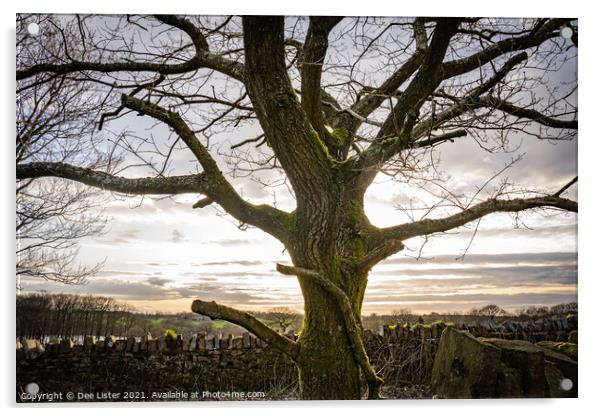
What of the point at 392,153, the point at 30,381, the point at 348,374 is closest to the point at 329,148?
the point at 392,153

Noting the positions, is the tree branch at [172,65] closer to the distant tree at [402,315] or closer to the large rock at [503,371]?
the distant tree at [402,315]

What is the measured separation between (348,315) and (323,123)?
4.94 ft

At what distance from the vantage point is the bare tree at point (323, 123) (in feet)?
10.5

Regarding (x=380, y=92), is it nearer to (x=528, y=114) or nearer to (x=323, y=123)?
(x=323, y=123)

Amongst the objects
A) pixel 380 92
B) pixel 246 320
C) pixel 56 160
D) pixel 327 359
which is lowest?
pixel 327 359

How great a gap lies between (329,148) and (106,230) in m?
1.87

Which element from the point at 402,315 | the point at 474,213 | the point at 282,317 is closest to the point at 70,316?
the point at 282,317

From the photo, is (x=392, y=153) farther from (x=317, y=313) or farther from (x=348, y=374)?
(x=348, y=374)

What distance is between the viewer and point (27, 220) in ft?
10.9

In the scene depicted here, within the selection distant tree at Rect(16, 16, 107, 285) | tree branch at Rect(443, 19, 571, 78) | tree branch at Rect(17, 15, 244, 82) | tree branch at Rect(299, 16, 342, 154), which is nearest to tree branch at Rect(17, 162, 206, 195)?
distant tree at Rect(16, 16, 107, 285)

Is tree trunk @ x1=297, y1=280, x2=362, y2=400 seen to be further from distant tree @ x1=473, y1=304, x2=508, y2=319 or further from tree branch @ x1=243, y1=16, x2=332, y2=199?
distant tree @ x1=473, y1=304, x2=508, y2=319

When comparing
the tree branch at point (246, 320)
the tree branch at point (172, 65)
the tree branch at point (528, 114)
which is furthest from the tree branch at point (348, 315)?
the tree branch at point (528, 114)

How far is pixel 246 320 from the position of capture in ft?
10.3
